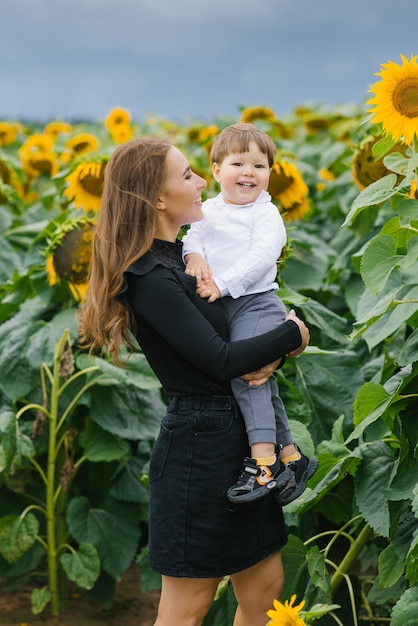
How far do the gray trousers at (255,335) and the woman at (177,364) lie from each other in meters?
0.03

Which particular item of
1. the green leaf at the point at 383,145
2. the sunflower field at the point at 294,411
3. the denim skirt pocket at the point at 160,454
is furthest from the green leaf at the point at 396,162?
the denim skirt pocket at the point at 160,454

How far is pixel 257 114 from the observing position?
5.77 m

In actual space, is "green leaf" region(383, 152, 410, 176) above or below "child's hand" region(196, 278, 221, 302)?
above

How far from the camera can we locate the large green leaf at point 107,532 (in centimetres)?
335

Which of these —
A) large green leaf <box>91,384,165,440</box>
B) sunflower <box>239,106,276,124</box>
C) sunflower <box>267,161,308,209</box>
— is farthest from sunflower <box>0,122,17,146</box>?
large green leaf <box>91,384,165,440</box>

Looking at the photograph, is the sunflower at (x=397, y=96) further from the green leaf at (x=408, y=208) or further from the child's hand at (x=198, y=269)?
the child's hand at (x=198, y=269)

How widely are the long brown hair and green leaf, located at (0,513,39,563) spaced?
118cm

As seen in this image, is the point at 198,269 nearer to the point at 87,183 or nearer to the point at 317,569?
the point at 317,569

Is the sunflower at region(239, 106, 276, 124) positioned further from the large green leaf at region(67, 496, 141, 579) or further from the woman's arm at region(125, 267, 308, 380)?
the woman's arm at region(125, 267, 308, 380)

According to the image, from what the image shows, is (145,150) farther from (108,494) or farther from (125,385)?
(108,494)

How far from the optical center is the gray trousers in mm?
2121

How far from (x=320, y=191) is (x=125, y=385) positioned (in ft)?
7.95

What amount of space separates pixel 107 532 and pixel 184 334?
4.90 feet

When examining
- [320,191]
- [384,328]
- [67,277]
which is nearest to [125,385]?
[67,277]
